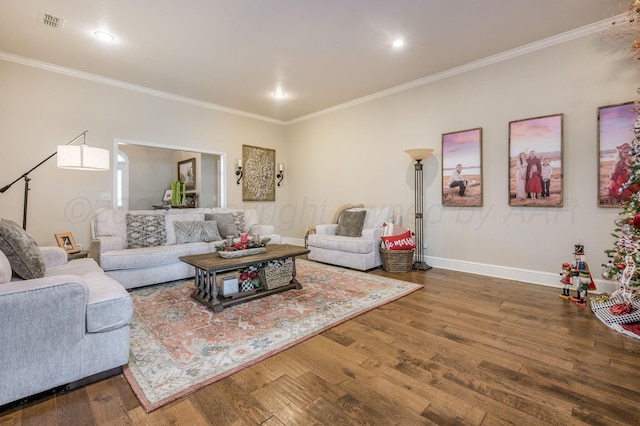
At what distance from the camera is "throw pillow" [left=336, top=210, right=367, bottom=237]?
471cm

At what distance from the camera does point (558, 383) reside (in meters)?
1.65

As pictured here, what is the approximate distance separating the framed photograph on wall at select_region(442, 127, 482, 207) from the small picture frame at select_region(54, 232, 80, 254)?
496 centimetres

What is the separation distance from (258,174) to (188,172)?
53.7 inches

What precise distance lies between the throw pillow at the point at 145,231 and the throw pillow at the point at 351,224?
103 inches

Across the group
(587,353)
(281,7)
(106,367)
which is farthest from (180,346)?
(281,7)

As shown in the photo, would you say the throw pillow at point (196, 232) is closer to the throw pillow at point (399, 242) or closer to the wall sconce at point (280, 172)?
the throw pillow at point (399, 242)

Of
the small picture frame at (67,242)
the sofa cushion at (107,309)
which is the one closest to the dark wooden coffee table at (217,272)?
the sofa cushion at (107,309)

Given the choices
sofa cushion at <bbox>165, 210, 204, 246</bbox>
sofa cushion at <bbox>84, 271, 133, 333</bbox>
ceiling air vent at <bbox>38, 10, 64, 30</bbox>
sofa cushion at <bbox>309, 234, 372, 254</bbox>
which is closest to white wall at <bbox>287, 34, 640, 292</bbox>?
sofa cushion at <bbox>309, 234, 372, 254</bbox>

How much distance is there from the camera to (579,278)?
2898 mm

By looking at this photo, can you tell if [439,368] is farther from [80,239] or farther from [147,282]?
[80,239]

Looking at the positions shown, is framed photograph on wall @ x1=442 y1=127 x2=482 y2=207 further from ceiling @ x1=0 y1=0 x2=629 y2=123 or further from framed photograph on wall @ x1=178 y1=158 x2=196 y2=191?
framed photograph on wall @ x1=178 y1=158 x2=196 y2=191

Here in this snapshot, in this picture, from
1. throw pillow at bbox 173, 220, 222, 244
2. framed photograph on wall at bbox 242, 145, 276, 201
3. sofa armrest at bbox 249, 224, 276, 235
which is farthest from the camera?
framed photograph on wall at bbox 242, 145, 276, 201

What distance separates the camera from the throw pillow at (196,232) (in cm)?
396

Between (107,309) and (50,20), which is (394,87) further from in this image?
(107,309)
